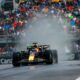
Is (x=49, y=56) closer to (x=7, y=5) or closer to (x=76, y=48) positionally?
(x=76, y=48)

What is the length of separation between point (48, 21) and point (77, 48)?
3.06m

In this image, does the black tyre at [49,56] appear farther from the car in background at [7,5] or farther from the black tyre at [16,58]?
the car in background at [7,5]

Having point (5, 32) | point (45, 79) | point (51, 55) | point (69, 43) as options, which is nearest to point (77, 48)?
point (69, 43)

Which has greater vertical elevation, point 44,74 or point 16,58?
point 16,58

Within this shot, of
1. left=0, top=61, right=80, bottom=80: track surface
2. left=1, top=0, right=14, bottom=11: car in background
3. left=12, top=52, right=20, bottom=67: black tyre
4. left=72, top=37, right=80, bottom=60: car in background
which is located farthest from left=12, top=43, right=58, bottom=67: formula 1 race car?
left=1, top=0, right=14, bottom=11: car in background

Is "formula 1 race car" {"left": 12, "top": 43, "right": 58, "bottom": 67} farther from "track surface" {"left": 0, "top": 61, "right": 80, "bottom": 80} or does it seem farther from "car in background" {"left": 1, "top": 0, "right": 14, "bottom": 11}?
"car in background" {"left": 1, "top": 0, "right": 14, "bottom": 11}

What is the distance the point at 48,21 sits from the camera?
32781 millimetres

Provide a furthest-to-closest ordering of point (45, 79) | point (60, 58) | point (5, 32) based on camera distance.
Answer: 1. point (5, 32)
2. point (60, 58)
3. point (45, 79)

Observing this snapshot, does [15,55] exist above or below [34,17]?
below

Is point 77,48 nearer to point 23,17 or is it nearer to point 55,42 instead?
point 55,42

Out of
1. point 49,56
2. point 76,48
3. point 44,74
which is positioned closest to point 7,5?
point 76,48

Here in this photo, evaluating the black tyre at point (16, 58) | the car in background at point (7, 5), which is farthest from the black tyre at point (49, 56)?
the car in background at point (7, 5)

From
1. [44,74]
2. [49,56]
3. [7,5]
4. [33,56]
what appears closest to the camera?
[44,74]

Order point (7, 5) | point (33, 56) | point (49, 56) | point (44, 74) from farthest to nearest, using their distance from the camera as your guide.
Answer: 1. point (7, 5)
2. point (33, 56)
3. point (49, 56)
4. point (44, 74)
